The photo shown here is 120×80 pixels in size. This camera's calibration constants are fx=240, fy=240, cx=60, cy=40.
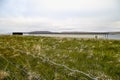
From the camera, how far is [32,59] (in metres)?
10.5

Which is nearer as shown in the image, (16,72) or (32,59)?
(16,72)

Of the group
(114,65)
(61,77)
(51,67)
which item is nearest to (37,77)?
Result: (61,77)

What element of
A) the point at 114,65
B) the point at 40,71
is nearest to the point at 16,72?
the point at 40,71

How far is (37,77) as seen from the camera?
23.5ft

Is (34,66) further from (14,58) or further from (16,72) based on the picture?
(14,58)

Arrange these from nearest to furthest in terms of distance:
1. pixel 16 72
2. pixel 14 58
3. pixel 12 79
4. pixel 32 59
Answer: pixel 12 79 < pixel 16 72 < pixel 32 59 < pixel 14 58

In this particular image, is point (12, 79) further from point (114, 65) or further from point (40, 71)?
point (114, 65)

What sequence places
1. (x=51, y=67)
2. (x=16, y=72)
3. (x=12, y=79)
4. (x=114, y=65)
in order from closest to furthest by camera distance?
(x=12, y=79), (x=16, y=72), (x=51, y=67), (x=114, y=65)

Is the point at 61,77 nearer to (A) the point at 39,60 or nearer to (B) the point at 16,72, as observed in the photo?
(B) the point at 16,72

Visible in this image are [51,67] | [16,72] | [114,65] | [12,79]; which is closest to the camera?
[12,79]

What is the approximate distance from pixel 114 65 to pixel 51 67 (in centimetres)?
269

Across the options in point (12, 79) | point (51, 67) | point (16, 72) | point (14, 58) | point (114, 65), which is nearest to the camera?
point (12, 79)

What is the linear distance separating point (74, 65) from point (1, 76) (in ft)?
10.4

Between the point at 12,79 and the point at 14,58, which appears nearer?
the point at 12,79
